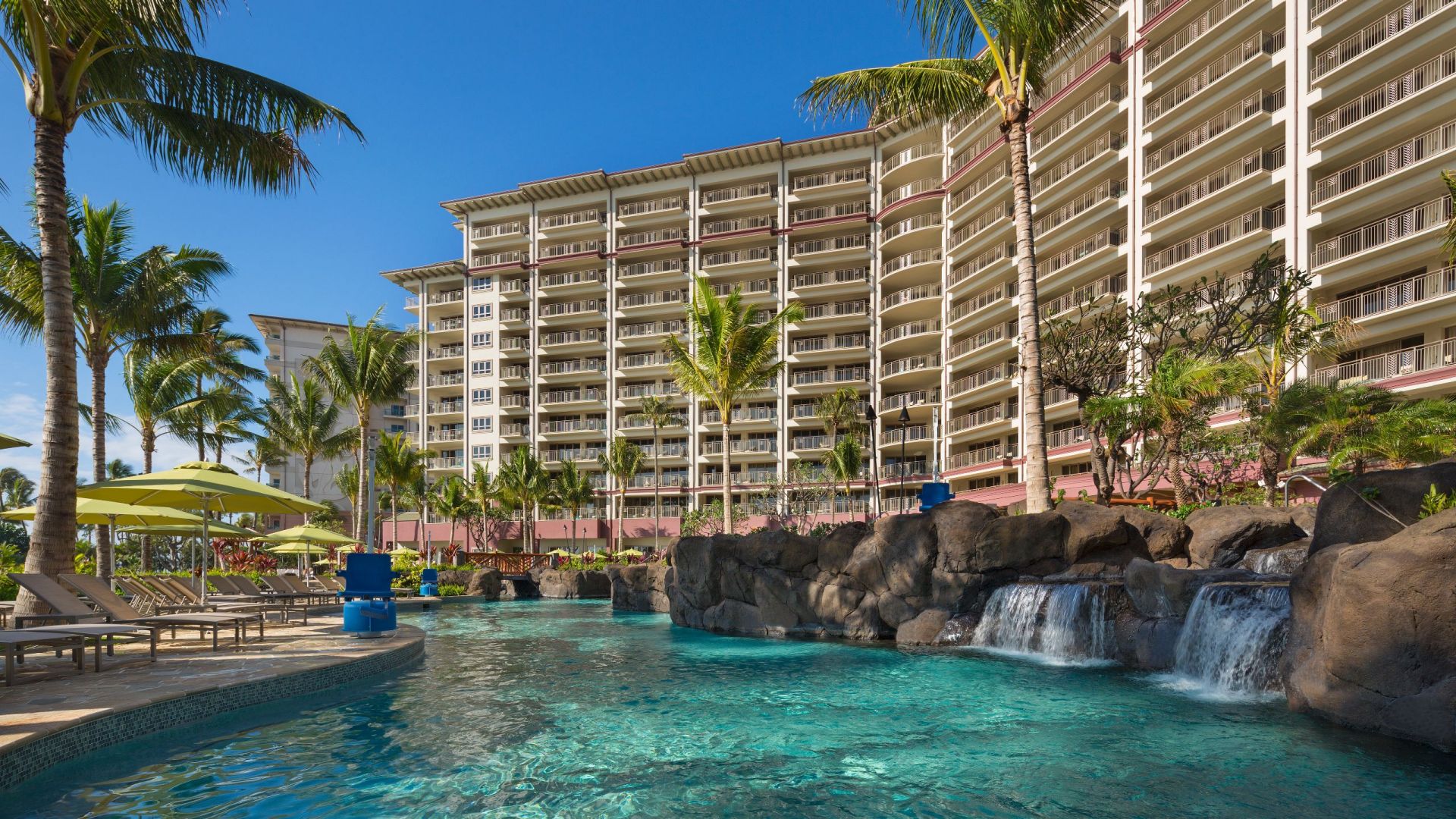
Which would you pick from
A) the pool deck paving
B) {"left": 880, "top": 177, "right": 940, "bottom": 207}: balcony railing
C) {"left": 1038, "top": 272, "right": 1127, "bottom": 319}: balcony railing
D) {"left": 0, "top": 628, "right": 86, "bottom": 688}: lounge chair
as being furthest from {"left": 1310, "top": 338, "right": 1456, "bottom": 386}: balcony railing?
{"left": 0, "top": 628, "right": 86, "bottom": 688}: lounge chair

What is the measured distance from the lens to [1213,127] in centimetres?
3647

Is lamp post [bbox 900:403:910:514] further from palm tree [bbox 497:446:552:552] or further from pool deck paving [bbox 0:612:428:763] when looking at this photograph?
palm tree [bbox 497:446:552:552]

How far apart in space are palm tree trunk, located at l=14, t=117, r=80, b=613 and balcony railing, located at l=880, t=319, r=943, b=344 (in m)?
47.7

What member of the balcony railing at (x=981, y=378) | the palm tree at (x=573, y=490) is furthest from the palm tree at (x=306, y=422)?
the balcony railing at (x=981, y=378)

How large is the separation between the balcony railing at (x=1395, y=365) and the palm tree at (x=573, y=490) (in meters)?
41.8

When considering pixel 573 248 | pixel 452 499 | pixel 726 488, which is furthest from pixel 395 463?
pixel 573 248

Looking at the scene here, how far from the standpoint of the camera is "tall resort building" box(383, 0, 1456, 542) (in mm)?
30078

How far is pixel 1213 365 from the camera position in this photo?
1814 cm

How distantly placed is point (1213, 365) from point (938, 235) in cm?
3870

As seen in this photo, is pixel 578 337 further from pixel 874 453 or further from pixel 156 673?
pixel 156 673

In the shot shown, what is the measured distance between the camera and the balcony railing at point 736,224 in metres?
61.2

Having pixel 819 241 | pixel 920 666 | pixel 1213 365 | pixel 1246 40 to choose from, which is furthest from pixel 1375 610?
pixel 819 241

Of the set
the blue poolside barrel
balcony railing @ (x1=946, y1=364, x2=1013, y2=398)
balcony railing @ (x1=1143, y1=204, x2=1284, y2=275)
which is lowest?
the blue poolside barrel

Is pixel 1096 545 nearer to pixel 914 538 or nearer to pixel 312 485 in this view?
pixel 914 538
